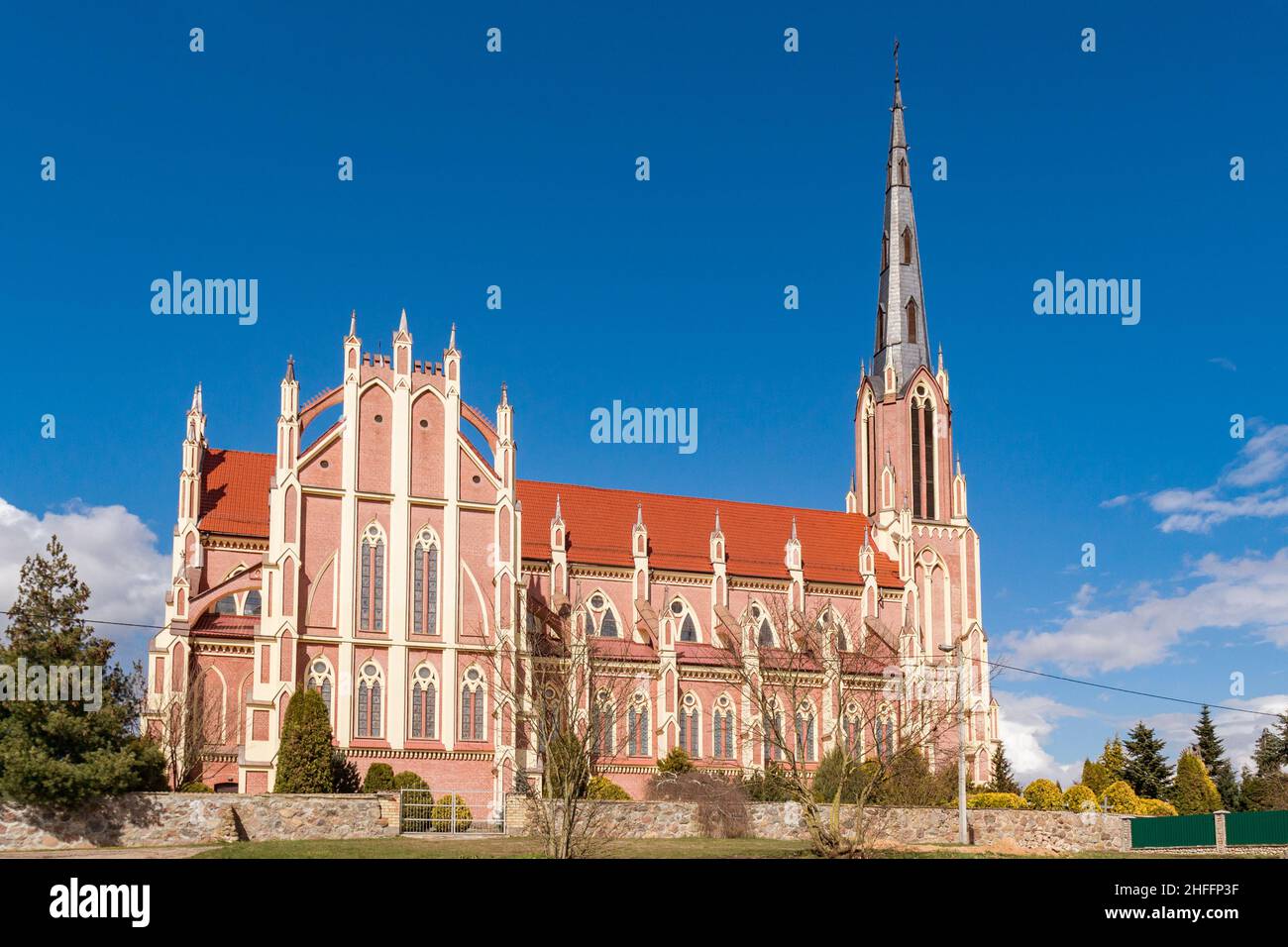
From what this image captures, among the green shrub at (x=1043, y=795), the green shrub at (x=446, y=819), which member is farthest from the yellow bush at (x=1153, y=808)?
the green shrub at (x=446, y=819)

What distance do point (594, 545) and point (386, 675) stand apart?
13954mm

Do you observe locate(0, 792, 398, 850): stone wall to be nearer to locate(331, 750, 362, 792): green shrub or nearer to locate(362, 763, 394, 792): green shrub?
locate(331, 750, 362, 792): green shrub

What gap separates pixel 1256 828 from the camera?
4100cm

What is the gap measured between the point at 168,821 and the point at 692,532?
36474 mm

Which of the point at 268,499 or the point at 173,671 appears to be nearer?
the point at 173,671

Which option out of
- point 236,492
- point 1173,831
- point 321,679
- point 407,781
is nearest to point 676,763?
point 407,781

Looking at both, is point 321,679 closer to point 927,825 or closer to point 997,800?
point 927,825

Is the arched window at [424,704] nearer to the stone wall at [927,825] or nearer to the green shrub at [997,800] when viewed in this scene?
the stone wall at [927,825]

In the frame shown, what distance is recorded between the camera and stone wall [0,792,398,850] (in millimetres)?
32594

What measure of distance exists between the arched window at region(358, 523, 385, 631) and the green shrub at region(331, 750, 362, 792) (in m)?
5.28

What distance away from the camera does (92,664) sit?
35031 mm

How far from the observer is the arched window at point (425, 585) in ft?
176
